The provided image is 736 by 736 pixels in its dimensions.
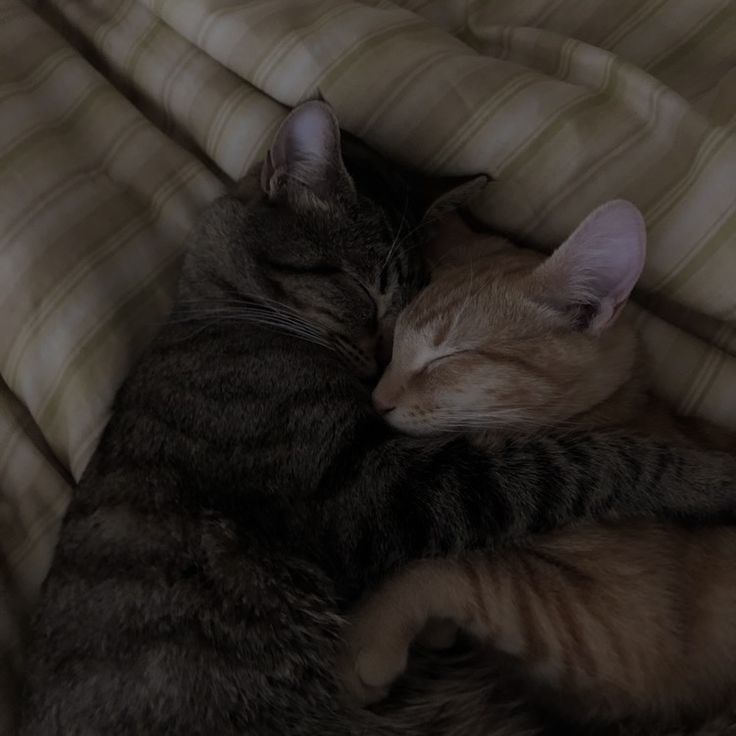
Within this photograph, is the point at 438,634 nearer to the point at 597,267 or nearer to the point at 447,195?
the point at 597,267

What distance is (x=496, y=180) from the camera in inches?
52.7

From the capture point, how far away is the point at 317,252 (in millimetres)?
1313

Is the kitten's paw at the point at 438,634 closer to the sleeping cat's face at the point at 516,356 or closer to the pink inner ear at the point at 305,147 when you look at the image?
the sleeping cat's face at the point at 516,356

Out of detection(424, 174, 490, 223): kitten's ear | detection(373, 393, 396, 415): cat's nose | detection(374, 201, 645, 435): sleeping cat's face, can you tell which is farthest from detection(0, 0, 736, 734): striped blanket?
detection(373, 393, 396, 415): cat's nose

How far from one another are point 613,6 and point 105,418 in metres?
1.30

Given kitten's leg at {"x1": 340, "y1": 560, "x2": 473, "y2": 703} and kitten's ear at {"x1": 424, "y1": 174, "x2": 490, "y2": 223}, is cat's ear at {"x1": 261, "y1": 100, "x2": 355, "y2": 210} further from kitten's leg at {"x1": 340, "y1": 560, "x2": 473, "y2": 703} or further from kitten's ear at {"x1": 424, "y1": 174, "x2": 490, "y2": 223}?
kitten's leg at {"x1": 340, "y1": 560, "x2": 473, "y2": 703}

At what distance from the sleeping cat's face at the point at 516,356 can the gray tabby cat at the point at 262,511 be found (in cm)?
6

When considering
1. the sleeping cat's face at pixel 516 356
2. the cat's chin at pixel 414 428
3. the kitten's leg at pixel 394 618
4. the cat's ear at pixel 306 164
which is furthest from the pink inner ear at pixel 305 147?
the kitten's leg at pixel 394 618

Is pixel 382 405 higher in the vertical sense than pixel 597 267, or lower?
lower

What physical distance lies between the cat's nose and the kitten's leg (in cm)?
26

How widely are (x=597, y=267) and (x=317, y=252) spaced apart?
48cm

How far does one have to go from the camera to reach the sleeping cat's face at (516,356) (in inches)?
46.8

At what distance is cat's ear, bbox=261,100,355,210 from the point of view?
4.01 ft

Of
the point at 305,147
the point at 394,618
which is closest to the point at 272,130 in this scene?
the point at 305,147
